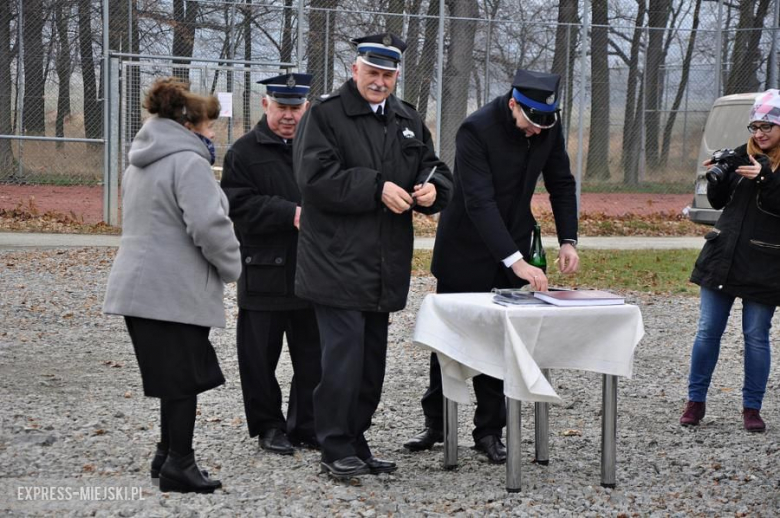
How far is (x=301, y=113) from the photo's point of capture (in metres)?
6.02

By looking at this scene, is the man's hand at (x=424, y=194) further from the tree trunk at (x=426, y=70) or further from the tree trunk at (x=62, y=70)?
the tree trunk at (x=62, y=70)

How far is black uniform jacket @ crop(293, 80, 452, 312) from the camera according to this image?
5219 millimetres

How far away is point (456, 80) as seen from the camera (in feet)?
60.3

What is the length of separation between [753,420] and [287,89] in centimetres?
338

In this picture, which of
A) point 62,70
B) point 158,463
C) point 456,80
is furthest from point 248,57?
point 158,463

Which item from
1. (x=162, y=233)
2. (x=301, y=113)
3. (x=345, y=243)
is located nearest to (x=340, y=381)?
(x=345, y=243)

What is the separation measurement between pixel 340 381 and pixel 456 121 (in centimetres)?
1353

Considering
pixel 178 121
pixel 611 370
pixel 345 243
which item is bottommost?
pixel 611 370

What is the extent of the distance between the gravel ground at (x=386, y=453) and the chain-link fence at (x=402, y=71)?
871 cm

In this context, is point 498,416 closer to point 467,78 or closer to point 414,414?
point 414,414

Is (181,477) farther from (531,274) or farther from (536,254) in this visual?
(536,254)

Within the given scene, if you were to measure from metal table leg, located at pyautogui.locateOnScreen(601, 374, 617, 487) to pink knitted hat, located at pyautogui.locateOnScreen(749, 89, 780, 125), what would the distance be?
6.72 ft

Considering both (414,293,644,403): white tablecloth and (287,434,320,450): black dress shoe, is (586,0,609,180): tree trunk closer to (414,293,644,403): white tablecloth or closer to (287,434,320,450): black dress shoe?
(287,434,320,450): black dress shoe

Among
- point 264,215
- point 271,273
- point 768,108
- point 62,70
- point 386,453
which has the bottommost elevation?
point 386,453
